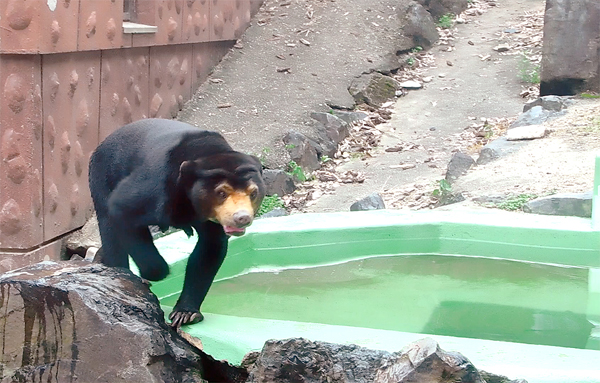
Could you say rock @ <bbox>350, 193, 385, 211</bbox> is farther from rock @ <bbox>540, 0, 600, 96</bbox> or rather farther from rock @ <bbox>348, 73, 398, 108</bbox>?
rock @ <bbox>540, 0, 600, 96</bbox>

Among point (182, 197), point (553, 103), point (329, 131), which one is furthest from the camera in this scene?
point (329, 131)

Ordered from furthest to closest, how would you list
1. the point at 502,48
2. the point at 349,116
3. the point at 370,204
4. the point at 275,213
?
the point at 502,48, the point at 349,116, the point at 275,213, the point at 370,204

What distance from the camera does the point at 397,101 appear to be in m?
9.84

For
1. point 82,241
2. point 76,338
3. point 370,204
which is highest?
point 76,338

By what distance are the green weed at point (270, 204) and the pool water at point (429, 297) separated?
2.36 metres

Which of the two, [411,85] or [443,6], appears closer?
[411,85]

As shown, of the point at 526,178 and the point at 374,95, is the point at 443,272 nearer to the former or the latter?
the point at 526,178

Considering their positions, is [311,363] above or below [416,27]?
below

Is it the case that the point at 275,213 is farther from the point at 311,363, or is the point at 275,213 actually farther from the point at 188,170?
the point at 311,363

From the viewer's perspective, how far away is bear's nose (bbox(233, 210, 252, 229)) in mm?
3020

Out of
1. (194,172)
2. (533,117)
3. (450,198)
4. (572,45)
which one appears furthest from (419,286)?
(572,45)

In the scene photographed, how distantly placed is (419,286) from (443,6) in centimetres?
800

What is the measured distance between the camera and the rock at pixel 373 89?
9.54 m

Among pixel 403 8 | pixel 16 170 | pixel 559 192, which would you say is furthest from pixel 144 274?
pixel 403 8
